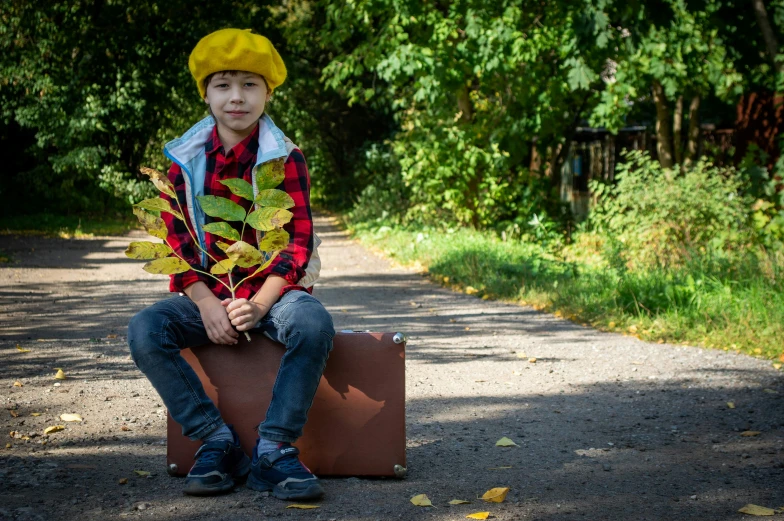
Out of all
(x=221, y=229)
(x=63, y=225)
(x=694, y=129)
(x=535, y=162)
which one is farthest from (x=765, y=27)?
(x=63, y=225)

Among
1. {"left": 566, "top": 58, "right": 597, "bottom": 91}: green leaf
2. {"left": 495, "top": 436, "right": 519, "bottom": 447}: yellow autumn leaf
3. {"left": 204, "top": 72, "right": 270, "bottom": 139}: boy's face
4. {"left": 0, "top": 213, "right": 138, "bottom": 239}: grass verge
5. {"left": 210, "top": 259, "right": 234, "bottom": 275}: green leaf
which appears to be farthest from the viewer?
{"left": 0, "top": 213, "right": 138, "bottom": 239}: grass verge

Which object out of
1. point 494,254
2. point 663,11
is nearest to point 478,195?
point 494,254

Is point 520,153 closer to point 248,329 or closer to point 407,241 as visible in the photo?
point 407,241

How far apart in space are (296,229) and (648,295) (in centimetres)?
458

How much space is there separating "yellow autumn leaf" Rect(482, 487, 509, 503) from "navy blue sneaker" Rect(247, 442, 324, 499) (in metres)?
0.56

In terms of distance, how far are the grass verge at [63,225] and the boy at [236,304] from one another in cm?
1385

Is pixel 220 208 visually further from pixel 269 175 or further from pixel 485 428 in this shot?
pixel 485 428

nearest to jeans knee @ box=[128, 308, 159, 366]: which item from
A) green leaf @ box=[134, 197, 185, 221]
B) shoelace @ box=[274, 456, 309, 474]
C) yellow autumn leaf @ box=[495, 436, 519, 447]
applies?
green leaf @ box=[134, 197, 185, 221]

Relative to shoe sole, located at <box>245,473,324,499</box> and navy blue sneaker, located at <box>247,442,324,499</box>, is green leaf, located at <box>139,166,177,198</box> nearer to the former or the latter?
navy blue sneaker, located at <box>247,442,324,499</box>

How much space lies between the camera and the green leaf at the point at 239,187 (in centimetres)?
299

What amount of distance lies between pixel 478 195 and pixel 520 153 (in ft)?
3.80

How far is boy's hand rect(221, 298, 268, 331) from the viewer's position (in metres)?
2.87

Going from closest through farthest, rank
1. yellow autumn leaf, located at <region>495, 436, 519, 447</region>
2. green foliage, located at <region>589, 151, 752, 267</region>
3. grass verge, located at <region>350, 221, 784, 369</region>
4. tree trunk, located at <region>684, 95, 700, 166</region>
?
yellow autumn leaf, located at <region>495, 436, 519, 447</region> < grass verge, located at <region>350, 221, 784, 369</region> < green foliage, located at <region>589, 151, 752, 267</region> < tree trunk, located at <region>684, 95, 700, 166</region>

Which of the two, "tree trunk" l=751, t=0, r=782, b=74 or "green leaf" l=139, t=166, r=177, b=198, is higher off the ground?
"tree trunk" l=751, t=0, r=782, b=74
